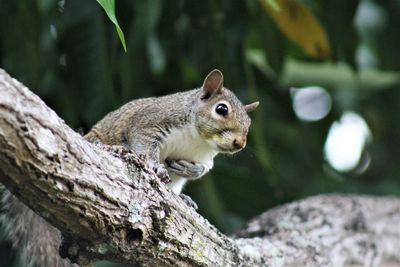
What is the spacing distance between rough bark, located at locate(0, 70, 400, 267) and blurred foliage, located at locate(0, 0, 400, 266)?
38.8 inches

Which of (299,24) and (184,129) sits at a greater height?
(299,24)

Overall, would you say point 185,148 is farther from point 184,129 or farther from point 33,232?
point 33,232

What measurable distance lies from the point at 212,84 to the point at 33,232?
1.00 metres

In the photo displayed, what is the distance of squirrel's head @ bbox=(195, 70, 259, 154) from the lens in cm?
351

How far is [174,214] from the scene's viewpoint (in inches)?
112

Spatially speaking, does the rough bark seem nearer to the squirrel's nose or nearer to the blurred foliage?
the squirrel's nose

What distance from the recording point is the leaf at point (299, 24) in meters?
4.40

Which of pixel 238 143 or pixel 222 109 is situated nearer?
pixel 238 143

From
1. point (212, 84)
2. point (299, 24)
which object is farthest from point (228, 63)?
point (212, 84)

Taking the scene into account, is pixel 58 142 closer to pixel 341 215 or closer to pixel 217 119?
pixel 217 119

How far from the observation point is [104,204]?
252 centimetres

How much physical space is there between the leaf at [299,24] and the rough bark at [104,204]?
113 cm

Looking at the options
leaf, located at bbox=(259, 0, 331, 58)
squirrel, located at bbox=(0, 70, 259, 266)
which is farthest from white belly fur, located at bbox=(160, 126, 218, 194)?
leaf, located at bbox=(259, 0, 331, 58)

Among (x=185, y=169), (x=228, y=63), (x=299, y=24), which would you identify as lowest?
(x=185, y=169)
